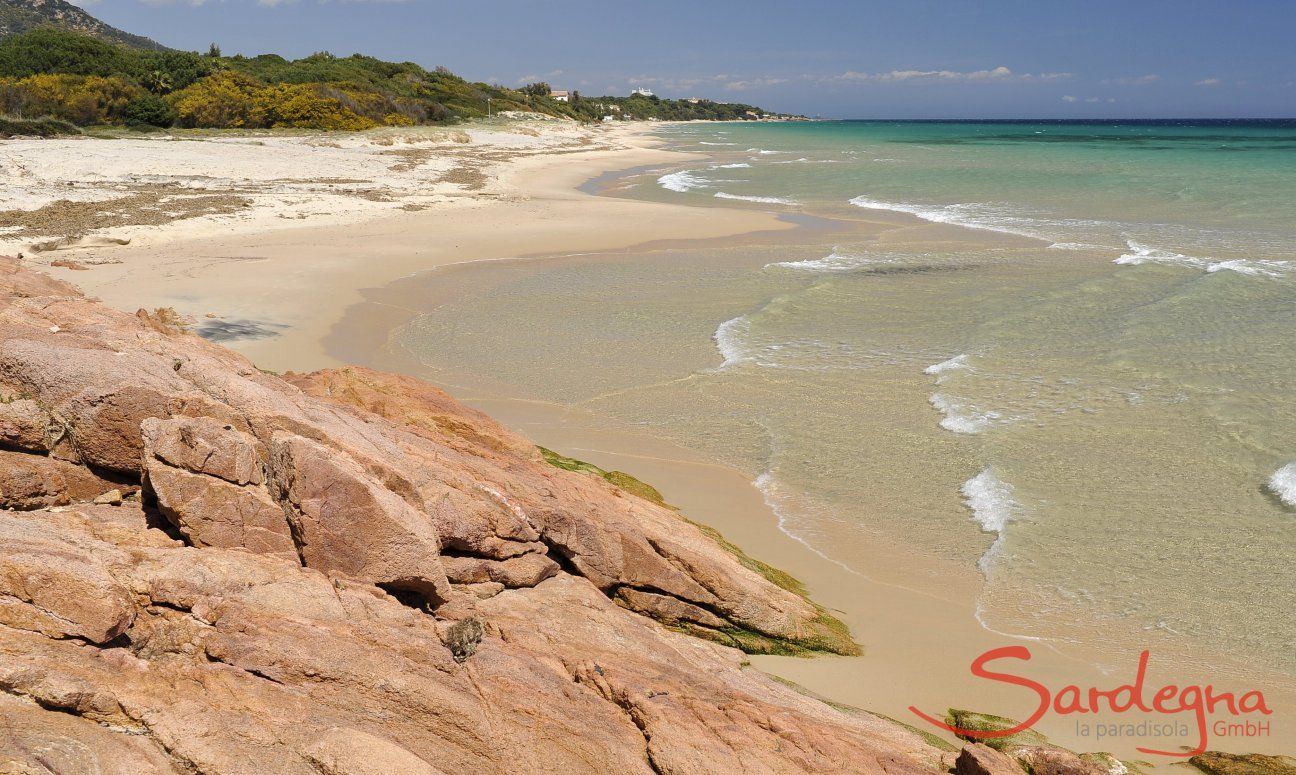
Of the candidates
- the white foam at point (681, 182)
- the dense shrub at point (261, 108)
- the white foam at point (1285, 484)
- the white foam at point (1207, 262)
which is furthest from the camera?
the dense shrub at point (261, 108)

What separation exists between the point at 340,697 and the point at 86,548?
155 centimetres

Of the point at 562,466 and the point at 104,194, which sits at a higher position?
the point at 104,194

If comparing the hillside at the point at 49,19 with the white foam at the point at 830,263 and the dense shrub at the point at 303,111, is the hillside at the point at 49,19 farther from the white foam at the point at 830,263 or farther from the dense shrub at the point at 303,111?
the white foam at the point at 830,263

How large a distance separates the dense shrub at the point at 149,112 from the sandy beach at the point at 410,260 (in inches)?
376

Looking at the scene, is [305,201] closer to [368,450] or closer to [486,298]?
[486,298]

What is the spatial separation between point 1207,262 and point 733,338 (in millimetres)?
15735

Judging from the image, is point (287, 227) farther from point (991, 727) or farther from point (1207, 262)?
point (1207, 262)

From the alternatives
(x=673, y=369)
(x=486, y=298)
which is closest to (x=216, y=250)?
(x=486, y=298)

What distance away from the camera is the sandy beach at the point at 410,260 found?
7676 millimetres

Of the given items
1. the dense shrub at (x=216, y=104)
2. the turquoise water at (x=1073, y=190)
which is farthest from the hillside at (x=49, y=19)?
the turquoise water at (x=1073, y=190)

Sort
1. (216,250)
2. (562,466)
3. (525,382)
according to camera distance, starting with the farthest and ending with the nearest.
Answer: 1. (216,250)
2. (525,382)
3. (562,466)

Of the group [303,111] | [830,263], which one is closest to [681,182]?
[830,263]

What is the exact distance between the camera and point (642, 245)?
2872cm

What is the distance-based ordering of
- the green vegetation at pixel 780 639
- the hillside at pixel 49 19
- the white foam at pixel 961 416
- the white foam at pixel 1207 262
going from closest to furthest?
1. the green vegetation at pixel 780 639
2. the white foam at pixel 961 416
3. the white foam at pixel 1207 262
4. the hillside at pixel 49 19
